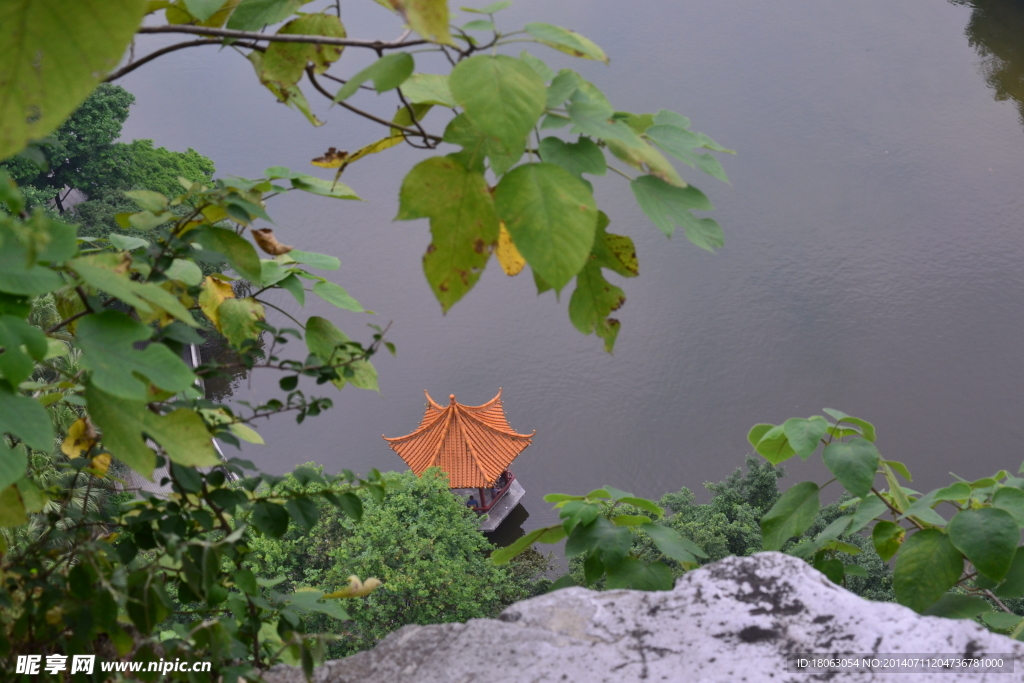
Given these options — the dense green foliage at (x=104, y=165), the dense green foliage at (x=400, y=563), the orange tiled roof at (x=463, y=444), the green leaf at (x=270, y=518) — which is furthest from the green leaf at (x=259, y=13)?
the dense green foliage at (x=104, y=165)

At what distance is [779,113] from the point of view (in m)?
13.9

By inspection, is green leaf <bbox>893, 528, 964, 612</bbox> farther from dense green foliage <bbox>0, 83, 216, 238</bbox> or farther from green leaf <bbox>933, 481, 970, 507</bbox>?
dense green foliage <bbox>0, 83, 216, 238</bbox>

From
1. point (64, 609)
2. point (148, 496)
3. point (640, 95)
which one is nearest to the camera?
point (64, 609)

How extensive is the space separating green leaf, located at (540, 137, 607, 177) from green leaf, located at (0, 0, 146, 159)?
0.23 meters

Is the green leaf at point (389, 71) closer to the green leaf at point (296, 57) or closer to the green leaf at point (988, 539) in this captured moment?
the green leaf at point (296, 57)

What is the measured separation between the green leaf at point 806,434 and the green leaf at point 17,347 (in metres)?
0.79

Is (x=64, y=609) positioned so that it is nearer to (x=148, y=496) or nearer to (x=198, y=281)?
(x=148, y=496)

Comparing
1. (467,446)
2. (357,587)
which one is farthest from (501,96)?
(467,446)

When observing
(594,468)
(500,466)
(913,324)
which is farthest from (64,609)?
(913,324)

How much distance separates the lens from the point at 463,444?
9695 millimetres

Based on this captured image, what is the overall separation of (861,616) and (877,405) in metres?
11.1

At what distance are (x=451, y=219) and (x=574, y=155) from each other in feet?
0.28

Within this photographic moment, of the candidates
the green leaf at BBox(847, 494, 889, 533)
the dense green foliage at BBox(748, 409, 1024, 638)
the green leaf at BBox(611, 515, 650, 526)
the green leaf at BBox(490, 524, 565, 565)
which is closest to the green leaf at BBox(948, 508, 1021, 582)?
the dense green foliage at BBox(748, 409, 1024, 638)

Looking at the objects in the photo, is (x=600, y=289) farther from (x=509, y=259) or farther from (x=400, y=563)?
(x=400, y=563)
